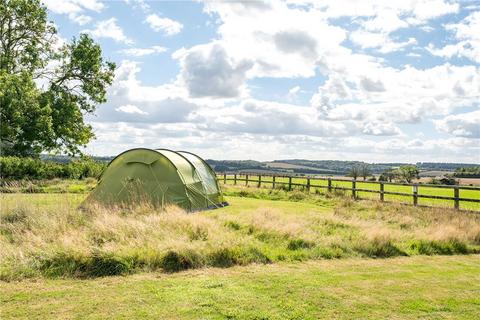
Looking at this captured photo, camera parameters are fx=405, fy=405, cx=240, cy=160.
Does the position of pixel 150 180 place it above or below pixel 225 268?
above

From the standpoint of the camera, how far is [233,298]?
5.88m

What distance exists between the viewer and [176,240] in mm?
8406

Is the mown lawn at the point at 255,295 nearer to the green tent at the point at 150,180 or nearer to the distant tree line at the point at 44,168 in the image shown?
the green tent at the point at 150,180

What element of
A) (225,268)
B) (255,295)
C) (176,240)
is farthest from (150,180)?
(255,295)

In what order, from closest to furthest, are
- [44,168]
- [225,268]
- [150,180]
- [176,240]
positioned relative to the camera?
[225,268] → [176,240] → [150,180] → [44,168]

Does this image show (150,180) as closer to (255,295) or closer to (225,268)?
(225,268)

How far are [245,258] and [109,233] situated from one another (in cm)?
291

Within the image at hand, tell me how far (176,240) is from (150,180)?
7375 millimetres

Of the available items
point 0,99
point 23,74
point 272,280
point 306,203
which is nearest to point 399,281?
point 272,280

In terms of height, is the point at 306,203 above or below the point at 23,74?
below

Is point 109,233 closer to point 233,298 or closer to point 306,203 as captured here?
point 233,298

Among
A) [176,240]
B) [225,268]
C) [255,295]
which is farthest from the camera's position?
[176,240]

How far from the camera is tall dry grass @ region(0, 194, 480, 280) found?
7211 mm

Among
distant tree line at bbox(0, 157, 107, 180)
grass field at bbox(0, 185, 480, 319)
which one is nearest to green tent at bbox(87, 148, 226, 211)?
grass field at bbox(0, 185, 480, 319)
